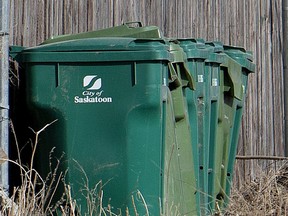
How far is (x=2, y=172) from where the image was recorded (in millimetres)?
6277

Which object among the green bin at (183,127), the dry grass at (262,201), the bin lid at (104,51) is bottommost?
the dry grass at (262,201)

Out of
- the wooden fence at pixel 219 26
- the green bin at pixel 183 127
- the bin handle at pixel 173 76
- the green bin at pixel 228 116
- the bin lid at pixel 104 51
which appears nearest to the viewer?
the bin lid at pixel 104 51

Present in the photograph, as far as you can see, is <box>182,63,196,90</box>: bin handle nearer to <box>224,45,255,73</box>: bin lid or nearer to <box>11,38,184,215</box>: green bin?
<box>11,38,184,215</box>: green bin

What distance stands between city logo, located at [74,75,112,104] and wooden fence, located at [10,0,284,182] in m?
1.20

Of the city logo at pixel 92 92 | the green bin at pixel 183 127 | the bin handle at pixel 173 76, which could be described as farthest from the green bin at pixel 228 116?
the city logo at pixel 92 92

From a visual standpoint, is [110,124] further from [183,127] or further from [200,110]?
[200,110]

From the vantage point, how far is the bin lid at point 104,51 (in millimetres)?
6176

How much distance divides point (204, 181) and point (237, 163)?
2.22 metres

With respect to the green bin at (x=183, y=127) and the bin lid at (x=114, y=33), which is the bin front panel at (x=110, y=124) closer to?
the green bin at (x=183, y=127)

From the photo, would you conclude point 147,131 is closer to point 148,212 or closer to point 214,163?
point 148,212

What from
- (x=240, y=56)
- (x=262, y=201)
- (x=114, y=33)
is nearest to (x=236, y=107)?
(x=240, y=56)

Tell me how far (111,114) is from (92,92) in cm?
20

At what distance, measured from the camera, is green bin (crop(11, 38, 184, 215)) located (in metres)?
6.18

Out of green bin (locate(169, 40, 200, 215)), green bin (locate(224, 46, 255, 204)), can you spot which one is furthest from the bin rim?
green bin (locate(224, 46, 255, 204))
